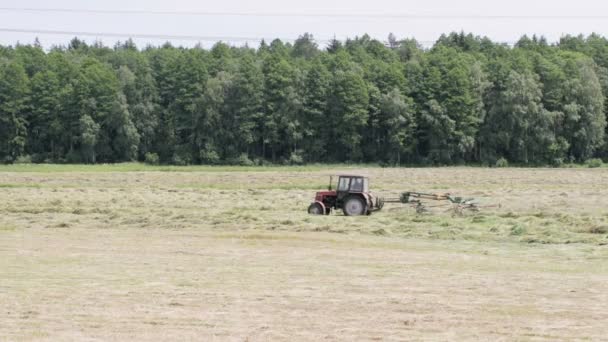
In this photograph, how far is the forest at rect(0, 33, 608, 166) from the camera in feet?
306

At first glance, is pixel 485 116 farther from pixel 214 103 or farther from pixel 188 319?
pixel 188 319

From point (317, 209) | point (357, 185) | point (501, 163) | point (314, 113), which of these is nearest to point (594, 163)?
point (501, 163)

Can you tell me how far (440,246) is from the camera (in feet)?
82.0

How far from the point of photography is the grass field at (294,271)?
42.8ft

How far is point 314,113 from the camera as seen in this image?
97.2 m

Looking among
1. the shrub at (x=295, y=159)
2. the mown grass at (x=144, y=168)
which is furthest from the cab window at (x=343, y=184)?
the shrub at (x=295, y=159)

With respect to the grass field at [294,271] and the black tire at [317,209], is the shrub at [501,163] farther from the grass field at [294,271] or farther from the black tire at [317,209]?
the black tire at [317,209]

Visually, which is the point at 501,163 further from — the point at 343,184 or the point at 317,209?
the point at 317,209

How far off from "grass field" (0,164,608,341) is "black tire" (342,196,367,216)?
4.04 ft

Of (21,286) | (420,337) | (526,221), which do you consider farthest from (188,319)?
(526,221)

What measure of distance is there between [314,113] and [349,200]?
64.3m

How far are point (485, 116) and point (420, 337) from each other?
8600 centimetres

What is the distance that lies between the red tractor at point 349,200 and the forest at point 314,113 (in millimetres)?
59259

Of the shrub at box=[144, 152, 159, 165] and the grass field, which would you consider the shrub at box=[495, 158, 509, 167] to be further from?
the grass field
